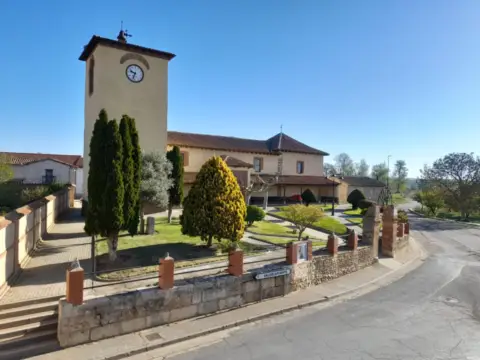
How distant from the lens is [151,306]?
9211mm

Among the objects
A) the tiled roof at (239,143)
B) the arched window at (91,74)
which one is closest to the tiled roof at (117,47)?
the arched window at (91,74)

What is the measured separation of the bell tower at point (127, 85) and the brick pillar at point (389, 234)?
51.0 feet

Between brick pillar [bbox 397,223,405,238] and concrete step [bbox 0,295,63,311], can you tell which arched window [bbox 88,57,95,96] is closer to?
concrete step [bbox 0,295,63,311]

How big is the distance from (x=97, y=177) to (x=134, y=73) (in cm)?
1345

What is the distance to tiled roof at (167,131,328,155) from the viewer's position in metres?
33.6

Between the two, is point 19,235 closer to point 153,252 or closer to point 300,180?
point 153,252

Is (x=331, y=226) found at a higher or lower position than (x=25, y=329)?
higher

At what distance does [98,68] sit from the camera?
21469 mm

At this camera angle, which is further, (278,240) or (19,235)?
(278,240)

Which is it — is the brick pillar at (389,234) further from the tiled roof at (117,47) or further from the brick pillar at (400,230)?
the tiled roof at (117,47)

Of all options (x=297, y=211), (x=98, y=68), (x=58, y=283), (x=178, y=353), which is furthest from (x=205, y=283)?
(x=98, y=68)

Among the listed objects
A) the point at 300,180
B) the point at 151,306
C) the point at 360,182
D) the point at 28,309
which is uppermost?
the point at 360,182

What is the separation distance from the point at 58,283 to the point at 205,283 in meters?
4.39

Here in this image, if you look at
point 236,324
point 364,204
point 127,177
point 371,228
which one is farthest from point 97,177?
point 364,204
